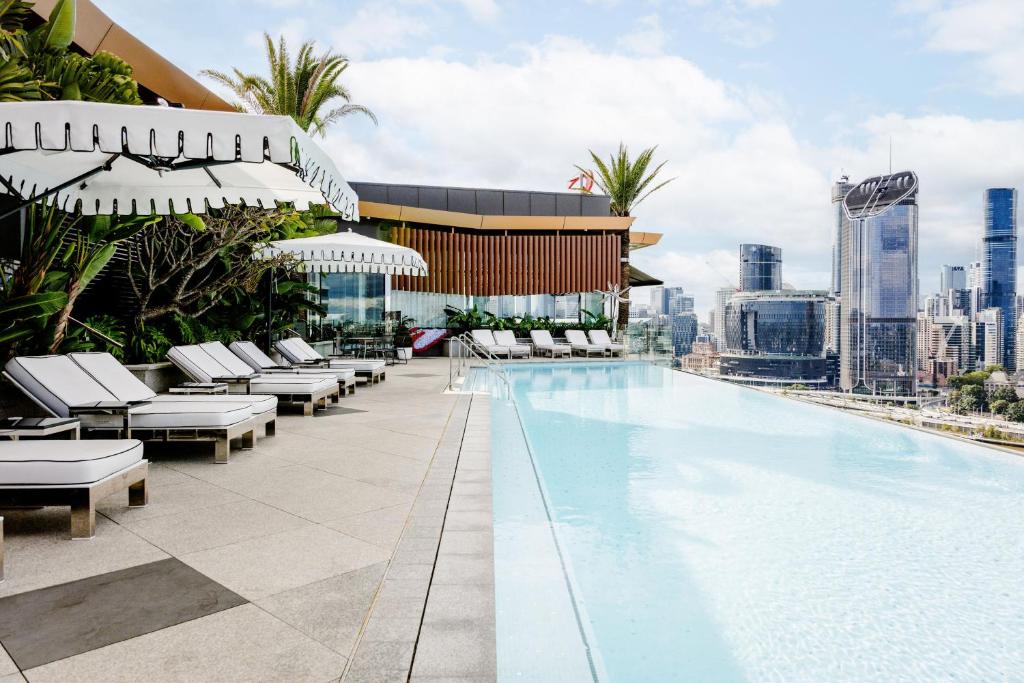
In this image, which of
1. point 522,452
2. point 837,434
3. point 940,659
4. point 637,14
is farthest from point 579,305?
point 940,659

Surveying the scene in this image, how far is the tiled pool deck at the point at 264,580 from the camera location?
1.97 metres

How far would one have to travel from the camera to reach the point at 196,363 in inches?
267

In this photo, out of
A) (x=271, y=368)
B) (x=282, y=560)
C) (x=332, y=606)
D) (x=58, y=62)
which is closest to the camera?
(x=332, y=606)

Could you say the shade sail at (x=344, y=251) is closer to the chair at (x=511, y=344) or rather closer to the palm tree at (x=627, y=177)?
the chair at (x=511, y=344)

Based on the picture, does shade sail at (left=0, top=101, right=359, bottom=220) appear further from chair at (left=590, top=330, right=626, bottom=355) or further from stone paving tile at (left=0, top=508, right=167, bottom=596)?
chair at (left=590, top=330, right=626, bottom=355)

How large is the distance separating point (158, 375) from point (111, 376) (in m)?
2.12

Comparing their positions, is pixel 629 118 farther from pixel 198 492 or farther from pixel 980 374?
pixel 198 492

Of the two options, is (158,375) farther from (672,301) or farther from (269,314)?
(672,301)

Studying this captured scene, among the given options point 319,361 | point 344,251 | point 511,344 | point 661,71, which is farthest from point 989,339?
point 344,251

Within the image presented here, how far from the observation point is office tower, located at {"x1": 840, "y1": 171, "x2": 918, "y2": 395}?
1103 inches

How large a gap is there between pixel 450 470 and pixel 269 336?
6.61 meters

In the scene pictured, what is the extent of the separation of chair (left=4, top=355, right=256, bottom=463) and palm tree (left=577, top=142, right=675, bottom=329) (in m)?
16.6

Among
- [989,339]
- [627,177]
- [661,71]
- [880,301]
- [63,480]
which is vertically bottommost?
[63,480]

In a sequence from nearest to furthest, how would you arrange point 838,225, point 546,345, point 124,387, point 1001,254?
point 124,387 → point 546,345 → point 838,225 → point 1001,254
